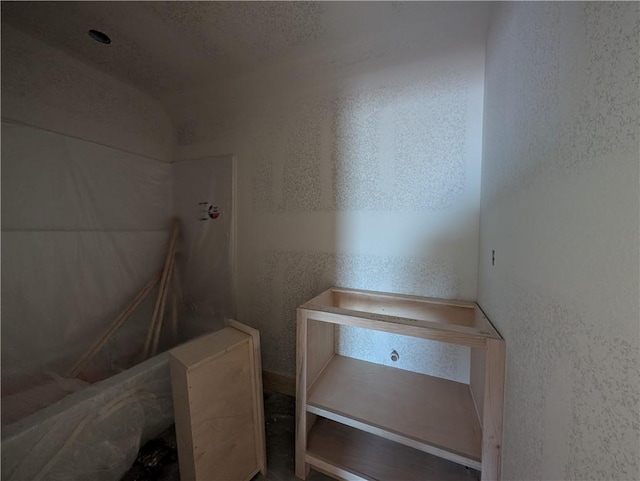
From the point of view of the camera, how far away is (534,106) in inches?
18.7

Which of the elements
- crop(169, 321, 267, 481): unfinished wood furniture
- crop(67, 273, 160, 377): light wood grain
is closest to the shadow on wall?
crop(169, 321, 267, 481): unfinished wood furniture

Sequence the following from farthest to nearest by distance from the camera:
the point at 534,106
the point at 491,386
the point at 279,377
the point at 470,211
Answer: the point at 279,377 < the point at 470,211 < the point at 491,386 < the point at 534,106

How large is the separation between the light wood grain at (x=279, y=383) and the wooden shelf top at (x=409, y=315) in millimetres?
651

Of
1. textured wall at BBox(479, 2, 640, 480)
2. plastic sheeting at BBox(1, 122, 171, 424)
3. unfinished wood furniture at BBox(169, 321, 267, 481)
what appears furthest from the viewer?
plastic sheeting at BBox(1, 122, 171, 424)

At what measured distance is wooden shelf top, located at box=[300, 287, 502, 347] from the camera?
27.0 inches

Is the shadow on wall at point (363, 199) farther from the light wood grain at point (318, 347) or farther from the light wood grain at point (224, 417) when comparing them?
the light wood grain at point (224, 417)

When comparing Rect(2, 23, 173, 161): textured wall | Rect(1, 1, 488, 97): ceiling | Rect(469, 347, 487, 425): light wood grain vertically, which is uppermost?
Rect(1, 1, 488, 97): ceiling

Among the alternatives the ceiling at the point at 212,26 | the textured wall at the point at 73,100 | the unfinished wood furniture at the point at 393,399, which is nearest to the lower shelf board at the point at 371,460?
the unfinished wood furniture at the point at 393,399

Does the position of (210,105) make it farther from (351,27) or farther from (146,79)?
(351,27)

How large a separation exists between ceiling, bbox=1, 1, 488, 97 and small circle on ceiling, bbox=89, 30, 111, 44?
26 mm

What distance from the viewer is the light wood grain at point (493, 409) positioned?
621 mm

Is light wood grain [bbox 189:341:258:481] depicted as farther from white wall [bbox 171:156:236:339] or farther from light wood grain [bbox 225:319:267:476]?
white wall [bbox 171:156:236:339]

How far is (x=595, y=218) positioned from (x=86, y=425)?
5.02 feet

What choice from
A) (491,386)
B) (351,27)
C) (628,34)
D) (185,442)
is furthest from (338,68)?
(185,442)
